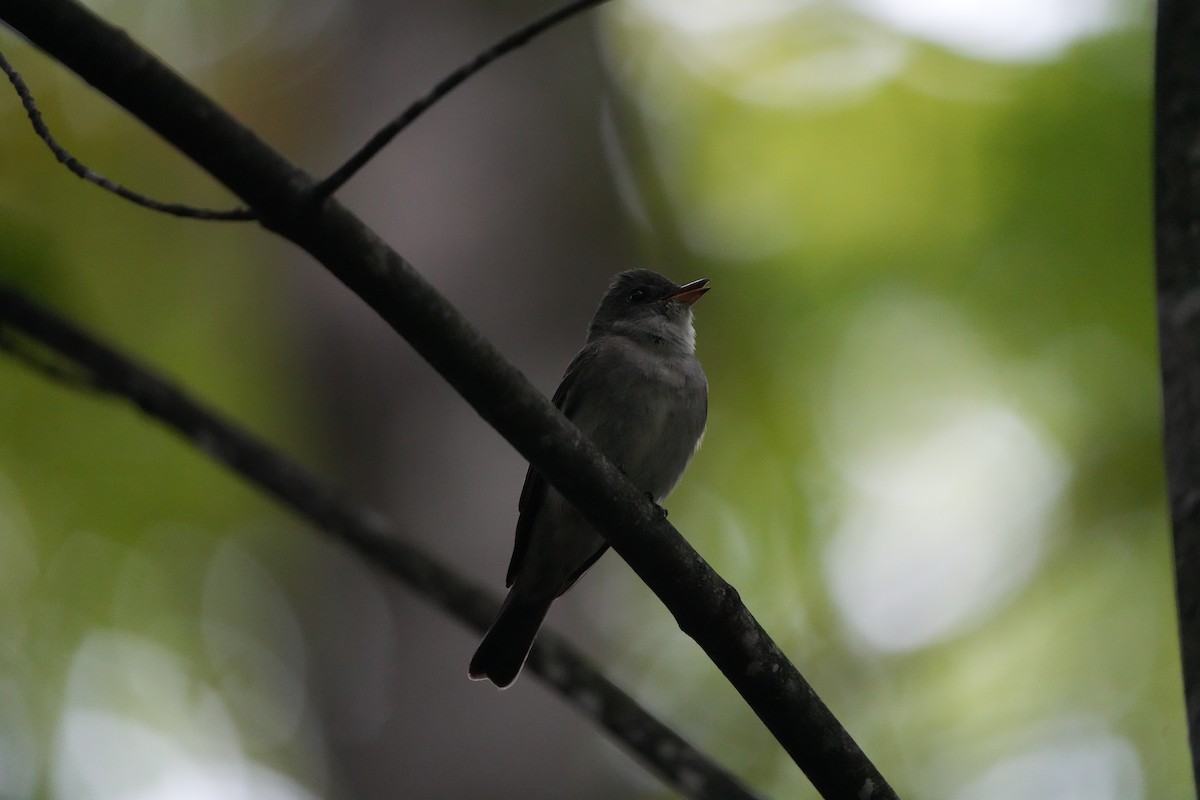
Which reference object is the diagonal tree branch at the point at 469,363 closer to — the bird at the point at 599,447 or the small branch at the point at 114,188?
the small branch at the point at 114,188

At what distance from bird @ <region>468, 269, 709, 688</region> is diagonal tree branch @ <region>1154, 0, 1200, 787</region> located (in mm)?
2110

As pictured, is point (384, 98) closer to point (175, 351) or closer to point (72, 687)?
point (175, 351)

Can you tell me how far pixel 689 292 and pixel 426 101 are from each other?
10.1 feet

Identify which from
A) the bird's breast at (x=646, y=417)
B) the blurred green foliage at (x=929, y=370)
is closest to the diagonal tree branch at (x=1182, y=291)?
the bird's breast at (x=646, y=417)

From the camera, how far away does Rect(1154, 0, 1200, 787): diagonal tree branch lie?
2.60 meters

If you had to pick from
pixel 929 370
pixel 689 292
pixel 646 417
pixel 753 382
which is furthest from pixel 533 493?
pixel 929 370

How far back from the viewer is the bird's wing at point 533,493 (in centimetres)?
453

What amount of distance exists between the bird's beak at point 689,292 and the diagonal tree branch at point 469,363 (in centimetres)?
273

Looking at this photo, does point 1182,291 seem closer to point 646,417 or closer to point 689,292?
point 646,417

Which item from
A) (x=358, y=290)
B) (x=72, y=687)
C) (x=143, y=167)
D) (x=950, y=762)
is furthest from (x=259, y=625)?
(x=358, y=290)

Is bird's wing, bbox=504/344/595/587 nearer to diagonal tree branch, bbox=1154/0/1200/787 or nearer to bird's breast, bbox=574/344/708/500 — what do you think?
bird's breast, bbox=574/344/708/500

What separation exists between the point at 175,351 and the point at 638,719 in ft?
21.8

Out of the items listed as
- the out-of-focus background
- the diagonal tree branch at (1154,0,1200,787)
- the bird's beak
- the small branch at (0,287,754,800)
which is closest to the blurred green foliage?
the out-of-focus background

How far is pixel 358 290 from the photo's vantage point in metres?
2.29
